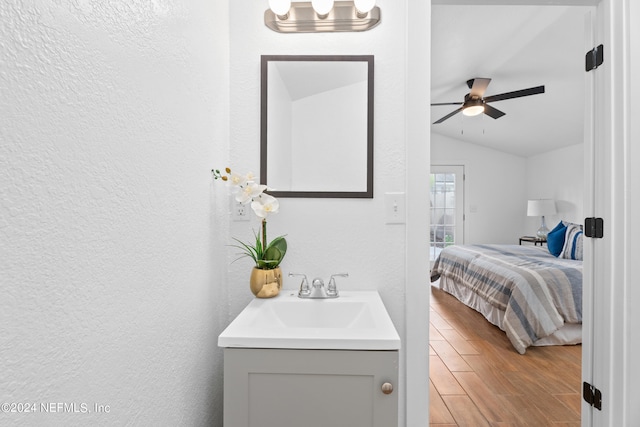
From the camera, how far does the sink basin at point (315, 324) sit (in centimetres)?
90

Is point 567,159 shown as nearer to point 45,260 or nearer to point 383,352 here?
point 383,352

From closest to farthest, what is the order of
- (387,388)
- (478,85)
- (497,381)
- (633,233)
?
(387,388), (633,233), (497,381), (478,85)

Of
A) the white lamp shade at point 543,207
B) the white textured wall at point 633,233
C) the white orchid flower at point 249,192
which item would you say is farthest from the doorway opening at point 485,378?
the white lamp shade at point 543,207

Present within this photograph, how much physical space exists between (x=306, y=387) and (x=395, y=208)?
0.76 m

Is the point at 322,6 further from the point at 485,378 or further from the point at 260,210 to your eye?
the point at 485,378

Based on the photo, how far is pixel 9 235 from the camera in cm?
43

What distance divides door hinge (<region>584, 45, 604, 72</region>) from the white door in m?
4.68

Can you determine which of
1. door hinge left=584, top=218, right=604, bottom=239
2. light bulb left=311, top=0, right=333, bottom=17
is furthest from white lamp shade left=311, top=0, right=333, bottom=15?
door hinge left=584, top=218, right=604, bottom=239

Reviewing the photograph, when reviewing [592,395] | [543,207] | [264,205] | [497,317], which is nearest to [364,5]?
[264,205]

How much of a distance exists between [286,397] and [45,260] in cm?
67

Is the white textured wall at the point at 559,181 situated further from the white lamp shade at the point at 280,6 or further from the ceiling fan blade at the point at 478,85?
the white lamp shade at the point at 280,6

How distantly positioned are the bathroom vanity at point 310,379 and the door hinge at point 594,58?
1.52 metres

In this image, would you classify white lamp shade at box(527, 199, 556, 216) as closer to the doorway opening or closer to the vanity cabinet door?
the doorway opening

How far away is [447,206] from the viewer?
616cm
